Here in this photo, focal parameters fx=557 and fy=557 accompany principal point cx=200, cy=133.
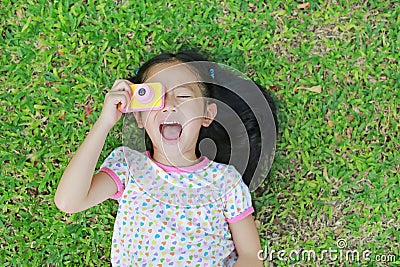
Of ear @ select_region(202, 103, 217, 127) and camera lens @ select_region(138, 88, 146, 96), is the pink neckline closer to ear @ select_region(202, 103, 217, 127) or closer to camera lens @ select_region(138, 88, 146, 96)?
ear @ select_region(202, 103, 217, 127)

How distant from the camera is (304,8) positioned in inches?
115

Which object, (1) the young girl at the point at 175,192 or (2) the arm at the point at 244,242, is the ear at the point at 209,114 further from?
(2) the arm at the point at 244,242

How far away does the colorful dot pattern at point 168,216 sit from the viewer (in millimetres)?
2533

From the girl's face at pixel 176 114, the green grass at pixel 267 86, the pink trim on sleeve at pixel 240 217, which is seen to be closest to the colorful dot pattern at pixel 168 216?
the pink trim on sleeve at pixel 240 217

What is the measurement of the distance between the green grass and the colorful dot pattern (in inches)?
11.8

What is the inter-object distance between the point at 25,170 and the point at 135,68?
2.50ft

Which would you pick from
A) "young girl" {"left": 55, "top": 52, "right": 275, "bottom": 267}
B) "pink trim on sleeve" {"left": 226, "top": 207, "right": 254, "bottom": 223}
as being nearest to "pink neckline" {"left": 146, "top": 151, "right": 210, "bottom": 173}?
"young girl" {"left": 55, "top": 52, "right": 275, "bottom": 267}

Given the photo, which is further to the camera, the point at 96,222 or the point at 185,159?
the point at 96,222

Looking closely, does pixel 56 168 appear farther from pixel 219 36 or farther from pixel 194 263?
pixel 219 36

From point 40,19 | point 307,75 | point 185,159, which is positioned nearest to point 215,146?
point 185,159

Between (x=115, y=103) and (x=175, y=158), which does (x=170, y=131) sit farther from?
(x=115, y=103)

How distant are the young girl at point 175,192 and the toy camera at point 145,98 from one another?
43mm

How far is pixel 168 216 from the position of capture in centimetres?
255

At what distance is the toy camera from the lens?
7.79ft
